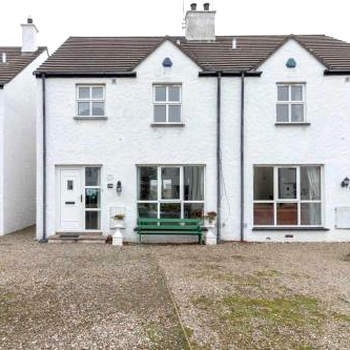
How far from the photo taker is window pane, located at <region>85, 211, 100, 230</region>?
12.6 meters

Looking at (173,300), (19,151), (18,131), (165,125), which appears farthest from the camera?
(19,151)

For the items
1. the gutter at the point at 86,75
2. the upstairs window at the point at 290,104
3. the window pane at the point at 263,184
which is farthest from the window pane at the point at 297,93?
the gutter at the point at 86,75

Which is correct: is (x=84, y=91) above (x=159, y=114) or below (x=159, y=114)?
above

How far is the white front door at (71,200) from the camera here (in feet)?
41.2

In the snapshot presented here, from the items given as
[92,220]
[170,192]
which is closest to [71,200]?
[92,220]

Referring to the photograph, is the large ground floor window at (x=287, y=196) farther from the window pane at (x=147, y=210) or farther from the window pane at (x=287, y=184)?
the window pane at (x=147, y=210)

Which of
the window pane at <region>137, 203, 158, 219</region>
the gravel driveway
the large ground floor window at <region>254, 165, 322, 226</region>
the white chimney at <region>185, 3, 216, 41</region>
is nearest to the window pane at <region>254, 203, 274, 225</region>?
the large ground floor window at <region>254, 165, 322, 226</region>

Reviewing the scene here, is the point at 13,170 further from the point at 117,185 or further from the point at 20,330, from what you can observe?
the point at 20,330

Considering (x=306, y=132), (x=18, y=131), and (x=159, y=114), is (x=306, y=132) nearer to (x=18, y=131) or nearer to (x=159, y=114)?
(x=159, y=114)

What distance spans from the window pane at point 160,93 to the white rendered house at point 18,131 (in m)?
5.97

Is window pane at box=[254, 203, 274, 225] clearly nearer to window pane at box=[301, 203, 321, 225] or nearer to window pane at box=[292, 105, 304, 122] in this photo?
window pane at box=[301, 203, 321, 225]

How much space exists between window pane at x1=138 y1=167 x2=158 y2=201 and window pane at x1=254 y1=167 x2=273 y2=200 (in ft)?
12.1

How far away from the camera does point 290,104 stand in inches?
502

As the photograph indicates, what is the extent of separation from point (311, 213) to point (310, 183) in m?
Result: 1.11
